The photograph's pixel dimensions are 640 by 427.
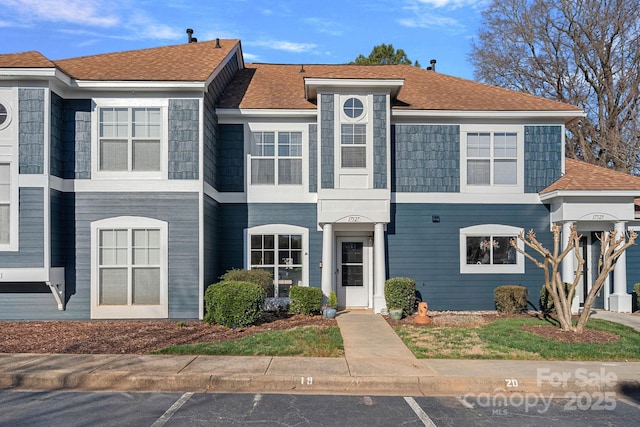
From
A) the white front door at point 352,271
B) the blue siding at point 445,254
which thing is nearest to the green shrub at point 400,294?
the blue siding at point 445,254

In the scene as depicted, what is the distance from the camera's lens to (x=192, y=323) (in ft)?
37.6

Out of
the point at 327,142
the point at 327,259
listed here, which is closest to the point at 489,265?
the point at 327,259

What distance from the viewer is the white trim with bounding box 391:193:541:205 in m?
13.8

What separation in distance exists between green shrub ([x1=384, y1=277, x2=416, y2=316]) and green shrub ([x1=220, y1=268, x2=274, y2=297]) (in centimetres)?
300

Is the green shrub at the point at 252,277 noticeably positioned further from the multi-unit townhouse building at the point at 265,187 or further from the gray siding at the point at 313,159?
the gray siding at the point at 313,159

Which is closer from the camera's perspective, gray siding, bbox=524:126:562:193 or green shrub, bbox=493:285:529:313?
green shrub, bbox=493:285:529:313

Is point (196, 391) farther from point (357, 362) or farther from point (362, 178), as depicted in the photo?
point (362, 178)

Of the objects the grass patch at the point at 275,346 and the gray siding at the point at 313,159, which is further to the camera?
the gray siding at the point at 313,159

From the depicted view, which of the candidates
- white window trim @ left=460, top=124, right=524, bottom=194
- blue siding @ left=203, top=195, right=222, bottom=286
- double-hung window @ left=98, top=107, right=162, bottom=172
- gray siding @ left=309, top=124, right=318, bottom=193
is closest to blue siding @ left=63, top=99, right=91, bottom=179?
double-hung window @ left=98, top=107, right=162, bottom=172

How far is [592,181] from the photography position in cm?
1329

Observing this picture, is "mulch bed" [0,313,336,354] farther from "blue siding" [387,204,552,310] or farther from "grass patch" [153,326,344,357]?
"blue siding" [387,204,552,310]

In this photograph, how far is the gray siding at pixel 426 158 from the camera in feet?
45.6

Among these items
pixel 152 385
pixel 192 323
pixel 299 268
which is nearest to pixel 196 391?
pixel 152 385

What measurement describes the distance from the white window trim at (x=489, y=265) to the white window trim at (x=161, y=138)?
8066mm
